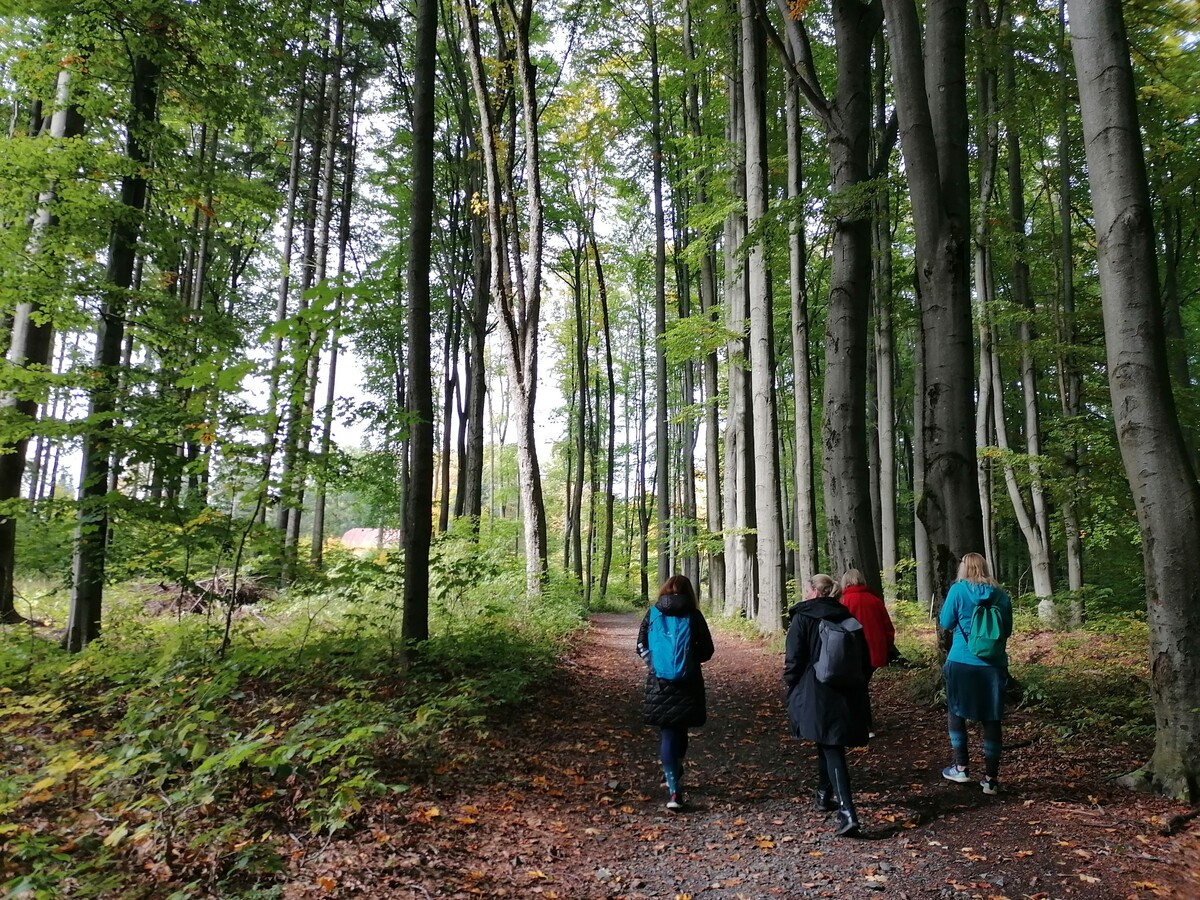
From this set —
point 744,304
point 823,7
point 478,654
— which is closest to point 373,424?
point 478,654

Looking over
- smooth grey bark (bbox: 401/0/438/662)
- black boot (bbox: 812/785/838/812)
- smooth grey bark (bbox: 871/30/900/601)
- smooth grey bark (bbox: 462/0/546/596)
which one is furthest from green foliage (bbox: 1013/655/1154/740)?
smooth grey bark (bbox: 462/0/546/596)

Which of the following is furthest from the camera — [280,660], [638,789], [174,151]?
[174,151]

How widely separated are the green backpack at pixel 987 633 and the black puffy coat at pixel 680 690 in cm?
193

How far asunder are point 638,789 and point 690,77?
1510 cm

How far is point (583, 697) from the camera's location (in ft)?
26.1

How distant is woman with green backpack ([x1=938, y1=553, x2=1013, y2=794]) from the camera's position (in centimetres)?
461

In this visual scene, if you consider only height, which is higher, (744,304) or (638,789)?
(744,304)

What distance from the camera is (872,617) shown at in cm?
632

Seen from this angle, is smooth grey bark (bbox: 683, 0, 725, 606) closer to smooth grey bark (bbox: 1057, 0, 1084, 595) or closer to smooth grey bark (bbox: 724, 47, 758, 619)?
smooth grey bark (bbox: 724, 47, 758, 619)

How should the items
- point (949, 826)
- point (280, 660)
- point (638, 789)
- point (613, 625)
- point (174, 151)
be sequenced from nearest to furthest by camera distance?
point (949, 826) → point (638, 789) → point (280, 660) → point (174, 151) → point (613, 625)

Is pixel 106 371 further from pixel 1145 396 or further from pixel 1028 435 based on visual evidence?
pixel 1028 435

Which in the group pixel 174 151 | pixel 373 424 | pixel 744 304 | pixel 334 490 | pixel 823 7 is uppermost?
pixel 823 7

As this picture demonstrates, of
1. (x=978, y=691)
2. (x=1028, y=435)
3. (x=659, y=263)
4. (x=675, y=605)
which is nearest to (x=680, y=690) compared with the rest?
(x=675, y=605)

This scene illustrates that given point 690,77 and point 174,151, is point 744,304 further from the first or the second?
point 174,151
